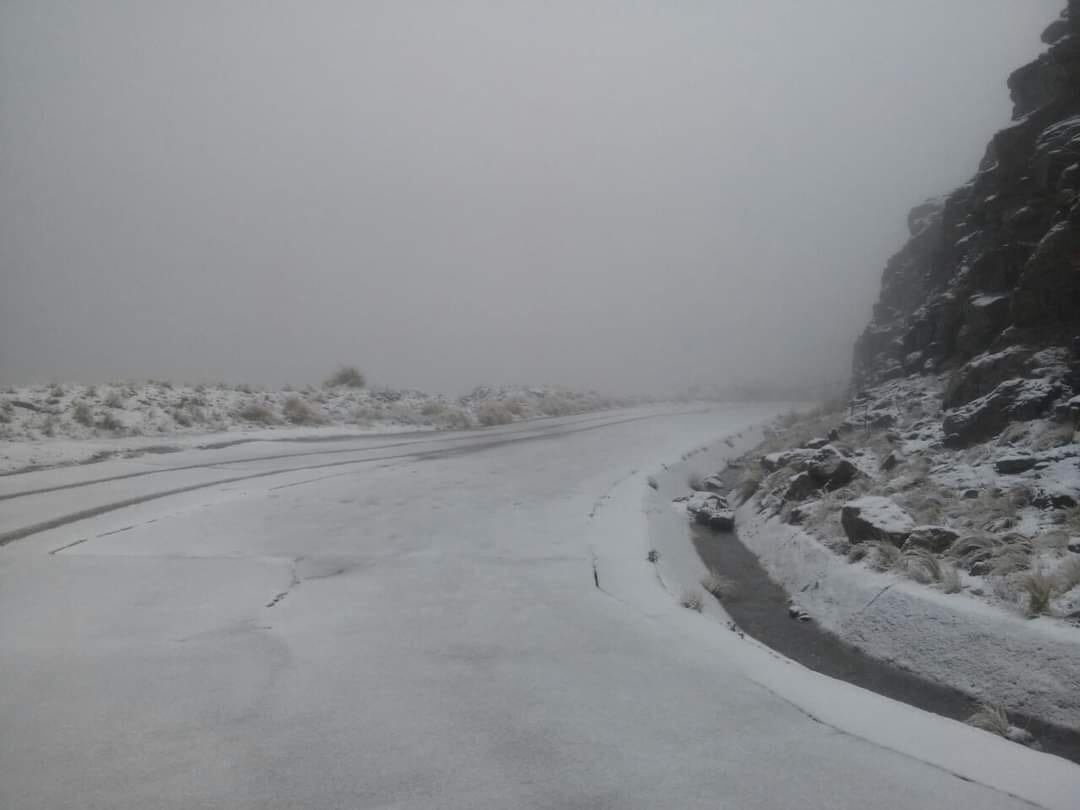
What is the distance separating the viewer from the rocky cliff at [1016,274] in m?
8.21

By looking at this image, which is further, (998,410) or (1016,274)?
(1016,274)

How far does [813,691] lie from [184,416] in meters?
14.8

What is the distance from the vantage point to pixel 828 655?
4.99 metres

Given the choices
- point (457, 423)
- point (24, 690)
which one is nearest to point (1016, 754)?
point (24, 690)

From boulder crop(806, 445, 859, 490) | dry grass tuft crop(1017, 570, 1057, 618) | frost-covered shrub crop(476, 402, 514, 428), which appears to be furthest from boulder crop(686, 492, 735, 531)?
frost-covered shrub crop(476, 402, 514, 428)

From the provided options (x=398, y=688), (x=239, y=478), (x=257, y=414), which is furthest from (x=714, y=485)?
(x=257, y=414)

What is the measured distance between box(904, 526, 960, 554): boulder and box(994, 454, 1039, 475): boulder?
171 centimetres

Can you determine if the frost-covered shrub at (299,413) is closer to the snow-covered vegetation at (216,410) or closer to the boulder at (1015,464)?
the snow-covered vegetation at (216,410)

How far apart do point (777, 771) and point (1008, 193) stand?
498 inches

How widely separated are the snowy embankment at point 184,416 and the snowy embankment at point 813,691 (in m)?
9.36

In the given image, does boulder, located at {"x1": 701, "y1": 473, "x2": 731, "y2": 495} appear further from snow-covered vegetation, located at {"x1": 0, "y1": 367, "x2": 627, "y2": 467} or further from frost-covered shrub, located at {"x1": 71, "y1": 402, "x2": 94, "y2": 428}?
frost-covered shrub, located at {"x1": 71, "y1": 402, "x2": 94, "y2": 428}

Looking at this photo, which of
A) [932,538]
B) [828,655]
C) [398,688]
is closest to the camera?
[398,688]

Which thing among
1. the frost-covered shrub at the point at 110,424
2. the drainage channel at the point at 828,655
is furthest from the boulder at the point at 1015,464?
the frost-covered shrub at the point at 110,424

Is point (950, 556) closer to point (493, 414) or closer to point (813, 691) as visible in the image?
point (813, 691)
